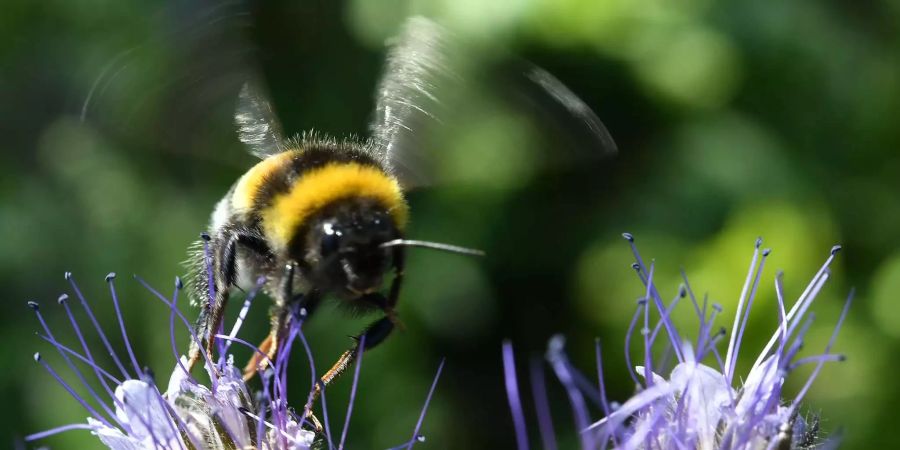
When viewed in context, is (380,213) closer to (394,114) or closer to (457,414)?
(394,114)

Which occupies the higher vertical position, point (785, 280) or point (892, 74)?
point (892, 74)

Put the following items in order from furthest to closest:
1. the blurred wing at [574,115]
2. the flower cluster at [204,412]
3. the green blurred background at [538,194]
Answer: the green blurred background at [538,194] → the blurred wing at [574,115] → the flower cluster at [204,412]

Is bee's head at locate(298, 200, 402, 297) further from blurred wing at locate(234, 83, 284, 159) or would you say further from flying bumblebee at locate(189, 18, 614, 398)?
blurred wing at locate(234, 83, 284, 159)

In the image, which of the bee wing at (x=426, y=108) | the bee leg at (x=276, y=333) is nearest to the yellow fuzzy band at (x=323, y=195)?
the bee leg at (x=276, y=333)

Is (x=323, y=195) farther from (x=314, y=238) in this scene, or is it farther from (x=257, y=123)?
(x=257, y=123)

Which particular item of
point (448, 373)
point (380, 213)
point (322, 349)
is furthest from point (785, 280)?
point (380, 213)

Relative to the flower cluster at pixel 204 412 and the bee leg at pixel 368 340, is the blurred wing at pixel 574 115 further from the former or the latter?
the flower cluster at pixel 204 412
